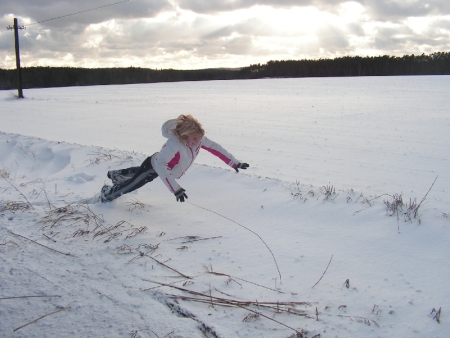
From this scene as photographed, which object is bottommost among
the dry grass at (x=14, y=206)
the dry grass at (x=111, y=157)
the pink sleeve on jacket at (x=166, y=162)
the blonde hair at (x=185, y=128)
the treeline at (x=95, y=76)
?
the dry grass at (x=14, y=206)

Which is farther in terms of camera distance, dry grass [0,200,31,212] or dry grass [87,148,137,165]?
dry grass [87,148,137,165]

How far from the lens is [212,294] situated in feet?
9.56

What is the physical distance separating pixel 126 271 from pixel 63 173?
4.07 metres

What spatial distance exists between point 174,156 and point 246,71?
89746 millimetres

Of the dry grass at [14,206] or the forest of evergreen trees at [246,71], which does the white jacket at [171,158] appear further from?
the forest of evergreen trees at [246,71]

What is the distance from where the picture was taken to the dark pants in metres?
4.55

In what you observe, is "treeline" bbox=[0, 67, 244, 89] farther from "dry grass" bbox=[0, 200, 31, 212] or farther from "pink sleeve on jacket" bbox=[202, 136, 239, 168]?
"dry grass" bbox=[0, 200, 31, 212]

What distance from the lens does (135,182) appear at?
465 centimetres

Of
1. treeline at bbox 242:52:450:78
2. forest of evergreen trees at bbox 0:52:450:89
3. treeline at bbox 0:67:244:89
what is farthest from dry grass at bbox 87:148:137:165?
treeline at bbox 0:67:244:89

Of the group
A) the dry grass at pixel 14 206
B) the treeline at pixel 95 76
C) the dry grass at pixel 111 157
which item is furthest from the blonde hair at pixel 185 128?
the treeline at pixel 95 76

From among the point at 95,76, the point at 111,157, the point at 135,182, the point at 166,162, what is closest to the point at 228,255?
the point at 166,162

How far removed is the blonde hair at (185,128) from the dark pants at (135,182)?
25.6 inches

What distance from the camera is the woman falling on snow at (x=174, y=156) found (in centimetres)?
403

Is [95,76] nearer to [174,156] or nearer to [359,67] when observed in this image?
[359,67]
